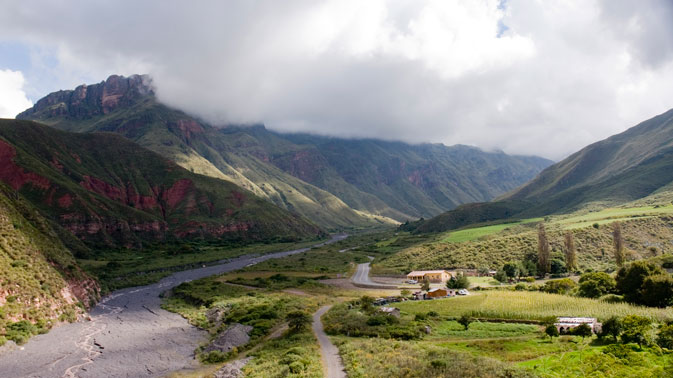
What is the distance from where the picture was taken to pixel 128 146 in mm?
192875

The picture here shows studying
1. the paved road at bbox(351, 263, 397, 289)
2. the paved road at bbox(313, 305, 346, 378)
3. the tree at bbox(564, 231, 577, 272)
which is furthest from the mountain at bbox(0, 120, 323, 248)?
the tree at bbox(564, 231, 577, 272)

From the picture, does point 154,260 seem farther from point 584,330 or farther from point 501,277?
point 584,330

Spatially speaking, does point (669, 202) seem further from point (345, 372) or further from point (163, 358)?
point (163, 358)

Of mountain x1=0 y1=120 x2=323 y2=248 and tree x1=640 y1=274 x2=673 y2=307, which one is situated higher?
mountain x1=0 y1=120 x2=323 y2=248

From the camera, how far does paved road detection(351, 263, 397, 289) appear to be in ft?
270

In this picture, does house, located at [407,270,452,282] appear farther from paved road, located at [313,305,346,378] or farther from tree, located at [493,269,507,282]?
paved road, located at [313,305,346,378]

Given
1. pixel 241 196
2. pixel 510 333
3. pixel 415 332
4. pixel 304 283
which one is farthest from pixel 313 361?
pixel 241 196

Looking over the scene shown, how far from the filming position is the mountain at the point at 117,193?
395 ft

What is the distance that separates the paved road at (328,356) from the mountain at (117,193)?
295 feet

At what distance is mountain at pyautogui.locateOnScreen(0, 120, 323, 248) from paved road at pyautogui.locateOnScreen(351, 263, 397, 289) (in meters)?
75.9

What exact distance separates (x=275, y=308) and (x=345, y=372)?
29990 mm

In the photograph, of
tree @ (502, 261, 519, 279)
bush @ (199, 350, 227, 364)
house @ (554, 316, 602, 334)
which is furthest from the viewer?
tree @ (502, 261, 519, 279)

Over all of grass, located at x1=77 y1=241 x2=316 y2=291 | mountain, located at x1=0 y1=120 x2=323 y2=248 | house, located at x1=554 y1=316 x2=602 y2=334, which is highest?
mountain, located at x1=0 y1=120 x2=323 y2=248

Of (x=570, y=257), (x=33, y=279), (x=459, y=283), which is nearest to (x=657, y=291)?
(x=459, y=283)
